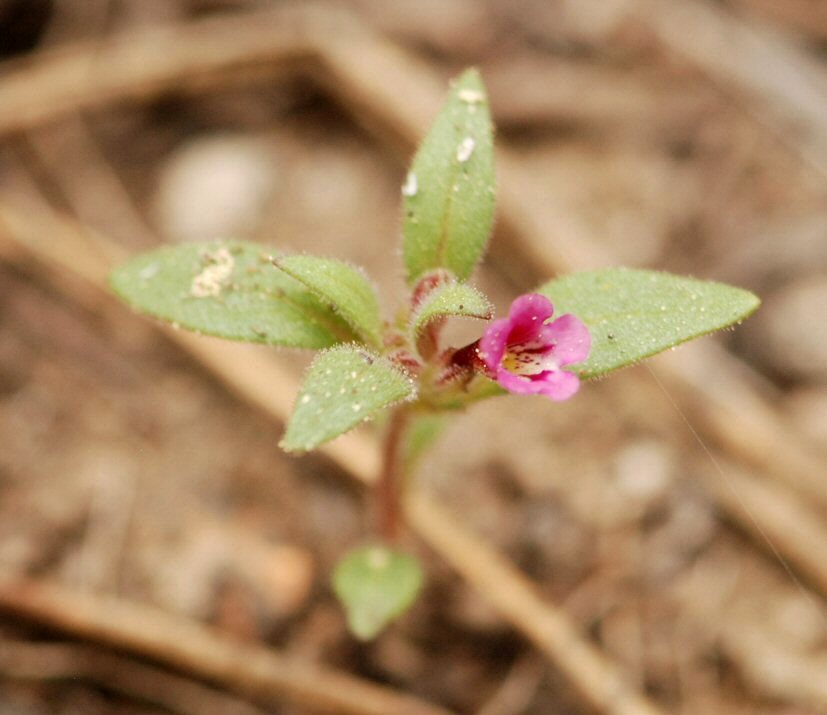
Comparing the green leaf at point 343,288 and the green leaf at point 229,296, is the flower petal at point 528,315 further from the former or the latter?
the green leaf at point 229,296

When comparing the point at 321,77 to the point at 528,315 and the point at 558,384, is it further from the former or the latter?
the point at 558,384

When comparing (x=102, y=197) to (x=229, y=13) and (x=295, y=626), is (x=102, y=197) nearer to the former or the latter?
(x=229, y=13)

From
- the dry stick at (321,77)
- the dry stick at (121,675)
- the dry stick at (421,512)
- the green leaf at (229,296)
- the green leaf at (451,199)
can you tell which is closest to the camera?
the green leaf at (229,296)

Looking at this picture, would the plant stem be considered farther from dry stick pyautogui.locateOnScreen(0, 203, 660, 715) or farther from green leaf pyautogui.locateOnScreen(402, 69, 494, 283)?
green leaf pyautogui.locateOnScreen(402, 69, 494, 283)

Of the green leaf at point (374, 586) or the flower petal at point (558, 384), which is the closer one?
the flower petal at point (558, 384)

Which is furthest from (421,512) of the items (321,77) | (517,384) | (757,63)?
(757,63)

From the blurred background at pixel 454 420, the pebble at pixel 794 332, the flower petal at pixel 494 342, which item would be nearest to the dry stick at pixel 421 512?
the blurred background at pixel 454 420

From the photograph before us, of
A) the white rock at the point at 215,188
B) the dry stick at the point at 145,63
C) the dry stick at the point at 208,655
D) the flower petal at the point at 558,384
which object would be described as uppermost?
the flower petal at the point at 558,384

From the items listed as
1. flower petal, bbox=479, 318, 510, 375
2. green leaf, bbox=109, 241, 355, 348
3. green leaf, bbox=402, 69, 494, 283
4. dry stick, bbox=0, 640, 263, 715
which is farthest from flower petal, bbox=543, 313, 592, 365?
dry stick, bbox=0, 640, 263, 715
